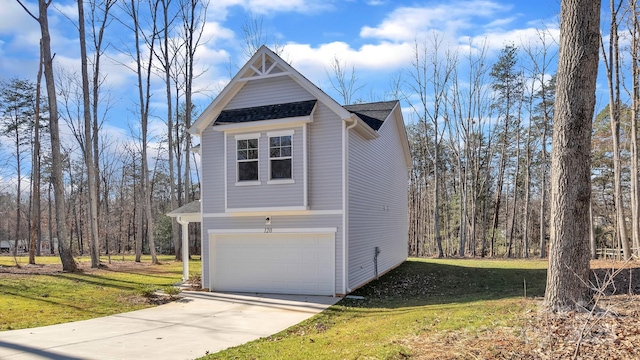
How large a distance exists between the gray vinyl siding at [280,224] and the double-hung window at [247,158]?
4.18ft

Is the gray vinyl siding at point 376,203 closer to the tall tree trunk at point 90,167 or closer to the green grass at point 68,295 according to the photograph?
the green grass at point 68,295

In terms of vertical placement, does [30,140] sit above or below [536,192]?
above

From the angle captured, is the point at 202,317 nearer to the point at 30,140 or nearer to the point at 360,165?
the point at 360,165

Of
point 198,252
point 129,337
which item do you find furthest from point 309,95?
point 198,252

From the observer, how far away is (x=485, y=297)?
30.3 feet

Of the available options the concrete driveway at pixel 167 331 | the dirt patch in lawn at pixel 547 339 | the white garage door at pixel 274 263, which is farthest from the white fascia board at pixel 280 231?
the dirt patch in lawn at pixel 547 339

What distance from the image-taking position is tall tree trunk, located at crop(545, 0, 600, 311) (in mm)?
5473

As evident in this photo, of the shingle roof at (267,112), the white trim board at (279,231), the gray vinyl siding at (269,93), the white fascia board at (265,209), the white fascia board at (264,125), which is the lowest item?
the white trim board at (279,231)

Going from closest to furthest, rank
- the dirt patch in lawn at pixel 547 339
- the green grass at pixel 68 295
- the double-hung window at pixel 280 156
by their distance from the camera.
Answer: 1. the dirt patch in lawn at pixel 547 339
2. the green grass at pixel 68 295
3. the double-hung window at pixel 280 156

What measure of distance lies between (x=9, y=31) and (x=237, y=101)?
1289 cm

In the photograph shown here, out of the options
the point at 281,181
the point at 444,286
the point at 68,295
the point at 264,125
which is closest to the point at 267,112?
the point at 264,125

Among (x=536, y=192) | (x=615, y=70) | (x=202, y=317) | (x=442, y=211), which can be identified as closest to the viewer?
(x=202, y=317)

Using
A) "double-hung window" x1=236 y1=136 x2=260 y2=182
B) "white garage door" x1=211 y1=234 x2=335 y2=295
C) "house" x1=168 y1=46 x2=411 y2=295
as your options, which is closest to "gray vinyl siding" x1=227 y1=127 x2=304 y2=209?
"house" x1=168 y1=46 x2=411 y2=295

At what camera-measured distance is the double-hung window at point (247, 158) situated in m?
11.7
